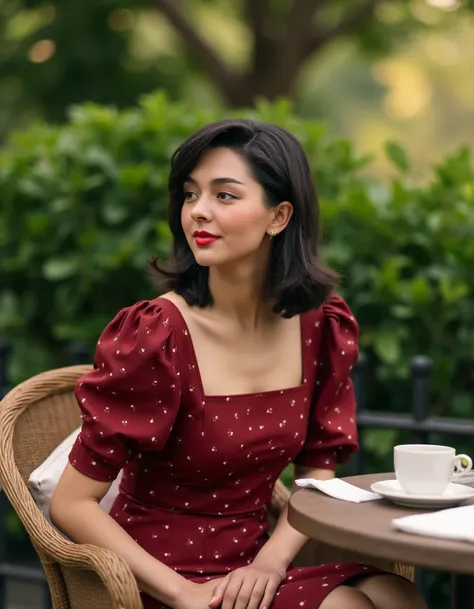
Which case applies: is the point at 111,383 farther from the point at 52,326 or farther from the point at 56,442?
the point at 52,326

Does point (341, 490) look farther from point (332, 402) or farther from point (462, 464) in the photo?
point (332, 402)

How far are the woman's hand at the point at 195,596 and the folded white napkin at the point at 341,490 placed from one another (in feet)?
1.02

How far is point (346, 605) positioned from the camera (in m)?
2.23

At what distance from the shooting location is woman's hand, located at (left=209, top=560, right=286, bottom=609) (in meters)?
2.35

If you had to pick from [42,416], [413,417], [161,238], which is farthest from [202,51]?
[42,416]

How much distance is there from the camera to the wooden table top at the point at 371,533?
1.90 metres

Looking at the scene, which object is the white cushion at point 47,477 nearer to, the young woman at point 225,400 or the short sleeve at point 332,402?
the young woman at point 225,400

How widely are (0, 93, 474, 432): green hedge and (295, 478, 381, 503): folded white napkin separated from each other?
146 cm

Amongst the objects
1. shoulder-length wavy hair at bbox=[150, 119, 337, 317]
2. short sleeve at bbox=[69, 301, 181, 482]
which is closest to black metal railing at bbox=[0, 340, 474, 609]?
shoulder-length wavy hair at bbox=[150, 119, 337, 317]

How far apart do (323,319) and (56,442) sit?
0.76m

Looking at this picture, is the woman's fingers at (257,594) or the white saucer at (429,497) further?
the woman's fingers at (257,594)

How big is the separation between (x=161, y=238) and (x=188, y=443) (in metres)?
1.89

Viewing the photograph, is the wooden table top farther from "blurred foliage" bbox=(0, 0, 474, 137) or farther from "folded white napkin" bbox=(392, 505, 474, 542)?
"blurred foliage" bbox=(0, 0, 474, 137)

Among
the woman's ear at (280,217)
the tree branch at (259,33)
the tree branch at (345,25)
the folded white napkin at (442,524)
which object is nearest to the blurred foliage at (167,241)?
the woman's ear at (280,217)
